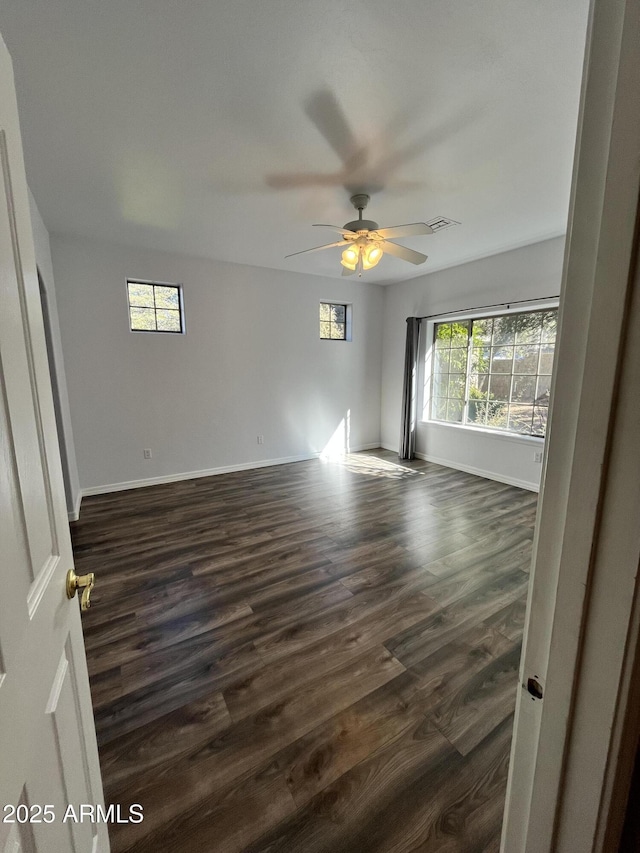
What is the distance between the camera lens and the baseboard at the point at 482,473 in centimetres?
403

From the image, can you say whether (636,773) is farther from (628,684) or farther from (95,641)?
(95,641)

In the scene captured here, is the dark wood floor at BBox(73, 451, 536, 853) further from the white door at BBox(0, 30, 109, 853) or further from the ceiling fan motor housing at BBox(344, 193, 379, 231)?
the ceiling fan motor housing at BBox(344, 193, 379, 231)

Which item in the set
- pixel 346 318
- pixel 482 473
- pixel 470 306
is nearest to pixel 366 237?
pixel 470 306

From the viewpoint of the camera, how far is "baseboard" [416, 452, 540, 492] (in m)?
4.03

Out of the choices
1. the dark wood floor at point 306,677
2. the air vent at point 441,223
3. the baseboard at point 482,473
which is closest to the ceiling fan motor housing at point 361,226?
the air vent at point 441,223

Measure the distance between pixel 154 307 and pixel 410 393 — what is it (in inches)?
140

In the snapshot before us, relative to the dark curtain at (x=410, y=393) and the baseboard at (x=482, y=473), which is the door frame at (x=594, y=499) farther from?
the dark curtain at (x=410, y=393)

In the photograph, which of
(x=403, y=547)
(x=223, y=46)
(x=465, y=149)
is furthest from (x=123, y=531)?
(x=465, y=149)

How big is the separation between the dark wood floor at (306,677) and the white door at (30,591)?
0.47 meters

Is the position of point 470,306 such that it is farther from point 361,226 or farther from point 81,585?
point 81,585

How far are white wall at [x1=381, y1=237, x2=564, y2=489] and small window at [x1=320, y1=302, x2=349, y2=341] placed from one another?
2.45ft

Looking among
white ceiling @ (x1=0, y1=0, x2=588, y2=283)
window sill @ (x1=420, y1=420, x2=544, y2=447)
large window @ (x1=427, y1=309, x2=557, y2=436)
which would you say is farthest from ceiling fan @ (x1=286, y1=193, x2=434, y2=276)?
window sill @ (x1=420, y1=420, x2=544, y2=447)

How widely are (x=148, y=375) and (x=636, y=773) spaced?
441 centimetres

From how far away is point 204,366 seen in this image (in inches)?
169
